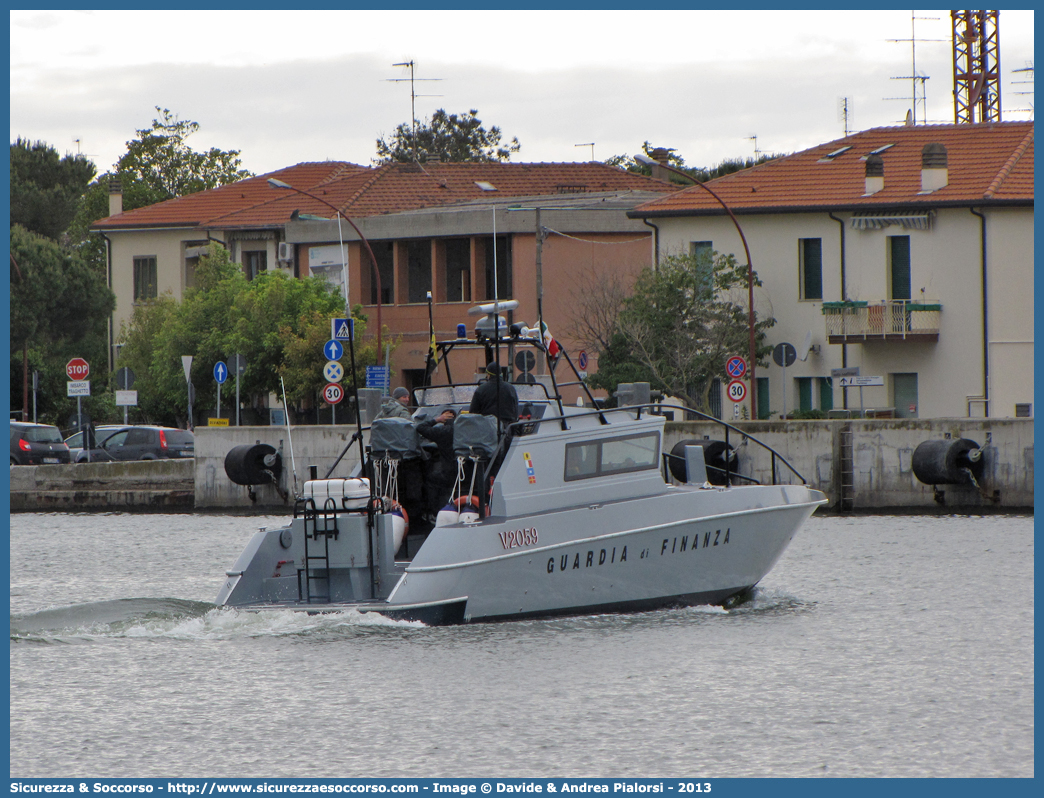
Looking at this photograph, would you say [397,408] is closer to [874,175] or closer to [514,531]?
[514,531]

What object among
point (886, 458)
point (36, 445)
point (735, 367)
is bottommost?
point (886, 458)

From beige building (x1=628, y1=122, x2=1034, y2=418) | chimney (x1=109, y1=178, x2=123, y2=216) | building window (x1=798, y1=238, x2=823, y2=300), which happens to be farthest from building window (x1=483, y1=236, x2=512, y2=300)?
chimney (x1=109, y1=178, x2=123, y2=216)

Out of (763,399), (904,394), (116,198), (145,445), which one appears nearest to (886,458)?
(904,394)

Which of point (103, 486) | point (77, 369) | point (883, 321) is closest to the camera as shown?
point (103, 486)

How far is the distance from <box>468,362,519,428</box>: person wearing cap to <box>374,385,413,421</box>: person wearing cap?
0.92 meters

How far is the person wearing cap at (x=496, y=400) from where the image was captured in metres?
15.4

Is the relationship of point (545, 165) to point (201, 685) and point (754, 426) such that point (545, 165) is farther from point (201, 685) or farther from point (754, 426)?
point (201, 685)

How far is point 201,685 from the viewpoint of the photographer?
13.1 m

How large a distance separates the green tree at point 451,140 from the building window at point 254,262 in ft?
71.5

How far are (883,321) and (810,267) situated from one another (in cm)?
324

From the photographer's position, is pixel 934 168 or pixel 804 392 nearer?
pixel 934 168

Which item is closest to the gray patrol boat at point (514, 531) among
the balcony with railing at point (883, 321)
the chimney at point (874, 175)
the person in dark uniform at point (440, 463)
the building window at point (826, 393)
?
the person in dark uniform at point (440, 463)

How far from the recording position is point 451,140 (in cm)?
7962
